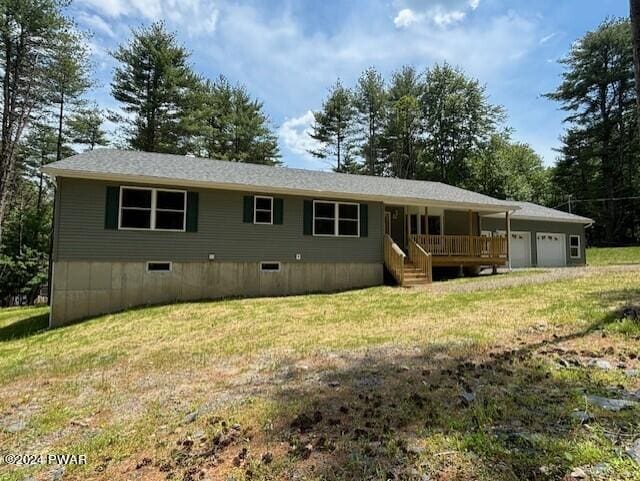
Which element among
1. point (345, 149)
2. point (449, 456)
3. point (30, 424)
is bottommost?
point (30, 424)

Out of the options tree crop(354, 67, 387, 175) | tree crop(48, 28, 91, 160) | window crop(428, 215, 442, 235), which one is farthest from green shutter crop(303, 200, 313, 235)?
tree crop(354, 67, 387, 175)

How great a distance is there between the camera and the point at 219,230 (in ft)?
39.6

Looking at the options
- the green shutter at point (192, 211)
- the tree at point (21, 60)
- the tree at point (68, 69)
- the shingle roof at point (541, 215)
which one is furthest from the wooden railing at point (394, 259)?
the tree at point (68, 69)

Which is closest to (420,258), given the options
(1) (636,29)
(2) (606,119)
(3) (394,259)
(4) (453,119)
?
(3) (394,259)

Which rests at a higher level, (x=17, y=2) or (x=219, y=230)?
(x=17, y=2)

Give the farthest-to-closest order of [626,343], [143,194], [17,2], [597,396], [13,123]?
[13,123], [17,2], [143,194], [626,343], [597,396]

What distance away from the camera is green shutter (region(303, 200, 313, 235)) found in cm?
1310

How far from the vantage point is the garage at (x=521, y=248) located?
1975 cm

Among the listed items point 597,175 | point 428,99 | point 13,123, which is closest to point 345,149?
point 428,99

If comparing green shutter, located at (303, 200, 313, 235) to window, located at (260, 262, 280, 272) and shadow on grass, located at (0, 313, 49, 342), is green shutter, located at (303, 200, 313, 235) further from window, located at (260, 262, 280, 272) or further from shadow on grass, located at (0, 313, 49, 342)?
shadow on grass, located at (0, 313, 49, 342)

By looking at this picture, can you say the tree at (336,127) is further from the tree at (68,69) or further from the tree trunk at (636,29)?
the tree trunk at (636,29)

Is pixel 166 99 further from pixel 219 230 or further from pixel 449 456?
pixel 449 456

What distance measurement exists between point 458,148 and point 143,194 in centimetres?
2841

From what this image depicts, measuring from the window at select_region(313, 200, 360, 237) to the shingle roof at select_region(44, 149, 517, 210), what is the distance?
21.9 inches
